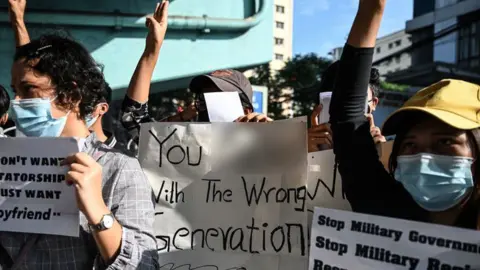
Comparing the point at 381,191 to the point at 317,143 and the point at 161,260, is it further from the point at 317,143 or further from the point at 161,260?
the point at 161,260

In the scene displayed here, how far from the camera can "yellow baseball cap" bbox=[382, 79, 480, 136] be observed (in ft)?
4.80

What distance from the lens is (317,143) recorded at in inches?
82.0

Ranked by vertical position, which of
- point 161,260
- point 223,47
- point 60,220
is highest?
point 223,47

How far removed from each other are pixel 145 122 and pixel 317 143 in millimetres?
702

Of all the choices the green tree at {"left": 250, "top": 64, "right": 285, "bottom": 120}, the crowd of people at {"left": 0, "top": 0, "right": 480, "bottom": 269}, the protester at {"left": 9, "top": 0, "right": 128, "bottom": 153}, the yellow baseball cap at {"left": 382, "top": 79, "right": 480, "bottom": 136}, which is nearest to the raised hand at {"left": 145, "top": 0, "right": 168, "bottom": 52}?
the protester at {"left": 9, "top": 0, "right": 128, "bottom": 153}

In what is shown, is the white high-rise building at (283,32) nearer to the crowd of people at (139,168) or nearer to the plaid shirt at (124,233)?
the crowd of people at (139,168)

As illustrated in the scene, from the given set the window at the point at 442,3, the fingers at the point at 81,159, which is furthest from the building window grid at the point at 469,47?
the fingers at the point at 81,159

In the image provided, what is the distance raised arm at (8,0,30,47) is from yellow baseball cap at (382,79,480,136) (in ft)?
5.26

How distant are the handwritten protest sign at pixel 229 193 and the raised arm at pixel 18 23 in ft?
2.41

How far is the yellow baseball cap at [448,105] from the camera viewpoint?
4.80ft

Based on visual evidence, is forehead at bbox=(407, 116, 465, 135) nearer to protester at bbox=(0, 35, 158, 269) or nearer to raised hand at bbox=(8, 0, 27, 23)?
protester at bbox=(0, 35, 158, 269)

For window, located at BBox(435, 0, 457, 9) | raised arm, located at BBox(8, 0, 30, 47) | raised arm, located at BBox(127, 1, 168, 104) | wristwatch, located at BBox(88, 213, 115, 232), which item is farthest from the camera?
window, located at BBox(435, 0, 457, 9)

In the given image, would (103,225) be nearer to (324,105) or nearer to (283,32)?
(324,105)

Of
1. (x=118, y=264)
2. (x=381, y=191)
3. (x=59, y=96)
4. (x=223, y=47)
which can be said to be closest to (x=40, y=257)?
(x=118, y=264)
